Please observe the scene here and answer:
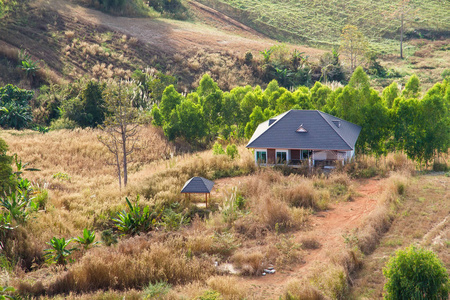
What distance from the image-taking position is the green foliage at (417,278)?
962cm

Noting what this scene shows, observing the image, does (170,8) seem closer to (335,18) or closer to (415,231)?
(335,18)

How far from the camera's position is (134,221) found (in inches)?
607

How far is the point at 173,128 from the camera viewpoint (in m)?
29.8

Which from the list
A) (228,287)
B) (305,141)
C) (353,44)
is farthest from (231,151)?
(353,44)

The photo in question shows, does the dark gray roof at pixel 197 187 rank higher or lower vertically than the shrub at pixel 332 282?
higher

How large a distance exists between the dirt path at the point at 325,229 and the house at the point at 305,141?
2146 millimetres

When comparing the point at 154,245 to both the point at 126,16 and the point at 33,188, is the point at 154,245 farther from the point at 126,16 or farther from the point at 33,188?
the point at 126,16

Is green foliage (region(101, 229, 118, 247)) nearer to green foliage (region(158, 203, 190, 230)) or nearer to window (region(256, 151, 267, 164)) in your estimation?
green foliage (region(158, 203, 190, 230))

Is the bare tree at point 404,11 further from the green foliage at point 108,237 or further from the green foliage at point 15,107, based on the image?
the green foliage at point 108,237

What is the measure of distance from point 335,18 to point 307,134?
2314 inches

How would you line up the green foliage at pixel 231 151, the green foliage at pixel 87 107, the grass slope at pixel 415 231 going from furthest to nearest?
the green foliage at pixel 87 107, the green foliage at pixel 231 151, the grass slope at pixel 415 231

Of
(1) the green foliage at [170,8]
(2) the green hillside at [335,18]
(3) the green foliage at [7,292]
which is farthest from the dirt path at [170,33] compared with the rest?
(3) the green foliage at [7,292]

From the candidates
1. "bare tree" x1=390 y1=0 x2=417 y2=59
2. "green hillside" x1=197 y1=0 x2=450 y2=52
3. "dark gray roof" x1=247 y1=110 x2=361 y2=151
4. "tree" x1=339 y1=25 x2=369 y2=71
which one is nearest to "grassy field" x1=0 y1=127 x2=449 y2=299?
"dark gray roof" x1=247 y1=110 x2=361 y2=151

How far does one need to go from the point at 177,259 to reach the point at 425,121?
16179 mm
